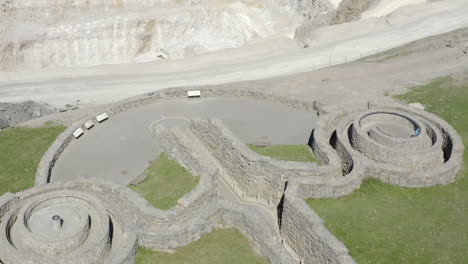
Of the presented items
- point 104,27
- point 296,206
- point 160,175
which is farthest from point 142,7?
point 296,206

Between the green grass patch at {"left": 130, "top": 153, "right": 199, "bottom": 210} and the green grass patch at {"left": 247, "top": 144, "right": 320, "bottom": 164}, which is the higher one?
the green grass patch at {"left": 247, "top": 144, "right": 320, "bottom": 164}

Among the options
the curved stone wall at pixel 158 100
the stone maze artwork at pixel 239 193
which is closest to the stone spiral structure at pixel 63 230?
the stone maze artwork at pixel 239 193

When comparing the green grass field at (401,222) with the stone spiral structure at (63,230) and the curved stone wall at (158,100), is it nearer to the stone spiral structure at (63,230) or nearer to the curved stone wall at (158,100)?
the stone spiral structure at (63,230)

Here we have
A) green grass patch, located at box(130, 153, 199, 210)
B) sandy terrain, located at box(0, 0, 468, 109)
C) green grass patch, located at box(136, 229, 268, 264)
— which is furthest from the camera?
sandy terrain, located at box(0, 0, 468, 109)

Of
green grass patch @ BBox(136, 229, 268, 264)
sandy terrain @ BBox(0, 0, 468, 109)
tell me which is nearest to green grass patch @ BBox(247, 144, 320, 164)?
green grass patch @ BBox(136, 229, 268, 264)

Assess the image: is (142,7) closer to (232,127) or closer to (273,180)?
(232,127)

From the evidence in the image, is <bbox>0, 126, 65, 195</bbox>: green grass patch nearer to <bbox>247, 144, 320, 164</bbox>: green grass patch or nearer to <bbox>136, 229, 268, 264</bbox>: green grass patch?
<bbox>136, 229, 268, 264</bbox>: green grass patch

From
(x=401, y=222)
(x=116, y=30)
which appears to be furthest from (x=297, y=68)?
(x=401, y=222)
